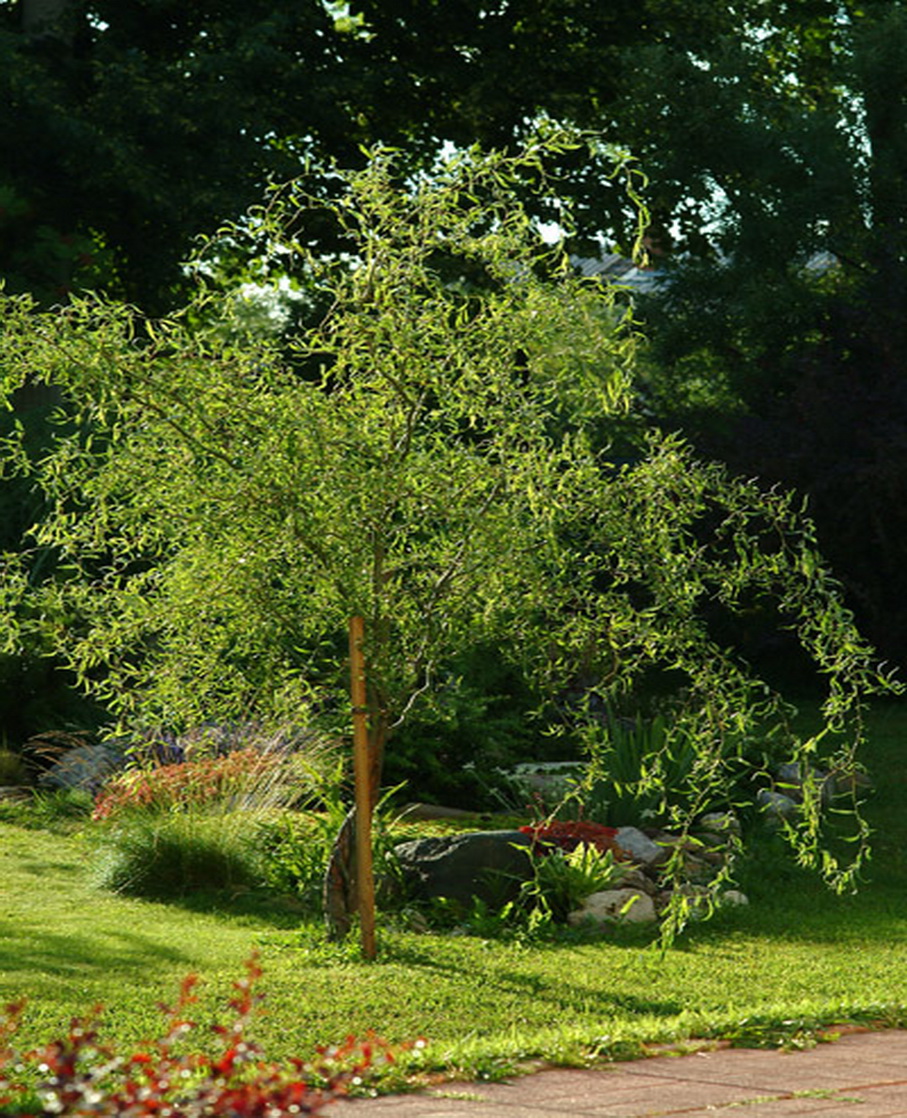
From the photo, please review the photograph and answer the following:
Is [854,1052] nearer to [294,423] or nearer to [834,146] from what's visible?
[294,423]

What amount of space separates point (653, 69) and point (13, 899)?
12944 mm

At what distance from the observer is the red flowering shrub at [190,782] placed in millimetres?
10047

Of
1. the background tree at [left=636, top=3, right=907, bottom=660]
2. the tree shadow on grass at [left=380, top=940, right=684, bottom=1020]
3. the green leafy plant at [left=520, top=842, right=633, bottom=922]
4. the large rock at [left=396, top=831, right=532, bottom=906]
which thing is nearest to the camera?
the tree shadow on grass at [left=380, top=940, right=684, bottom=1020]

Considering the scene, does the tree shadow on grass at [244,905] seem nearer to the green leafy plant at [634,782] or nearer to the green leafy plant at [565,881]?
the green leafy plant at [565,881]

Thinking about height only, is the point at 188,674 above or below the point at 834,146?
below

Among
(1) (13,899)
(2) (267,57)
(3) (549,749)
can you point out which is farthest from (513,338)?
(2) (267,57)

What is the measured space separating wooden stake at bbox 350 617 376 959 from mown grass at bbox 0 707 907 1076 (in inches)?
5.8

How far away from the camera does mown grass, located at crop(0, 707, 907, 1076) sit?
6094 mm

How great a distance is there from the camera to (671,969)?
756 centimetres

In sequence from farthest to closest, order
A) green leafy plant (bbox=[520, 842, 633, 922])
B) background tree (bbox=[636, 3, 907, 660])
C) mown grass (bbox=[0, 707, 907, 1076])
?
background tree (bbox=[636, 3, 907, 660])
green leafy plant (bbox=[520, 842, 633, 922])
mown grass (bbox=[0, 707, 907, 1076])

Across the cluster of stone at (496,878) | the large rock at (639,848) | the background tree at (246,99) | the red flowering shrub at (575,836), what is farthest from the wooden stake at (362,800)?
the background tree at (246,99)

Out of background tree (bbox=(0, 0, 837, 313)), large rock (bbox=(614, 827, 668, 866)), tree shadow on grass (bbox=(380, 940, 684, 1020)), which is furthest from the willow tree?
background tree (bbox=(0, 0, 837, 313))

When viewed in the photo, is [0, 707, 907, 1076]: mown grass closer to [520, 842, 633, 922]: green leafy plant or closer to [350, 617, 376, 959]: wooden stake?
[350, 617, 376, 959]: wooden stake

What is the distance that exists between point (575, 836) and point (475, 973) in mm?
2332
